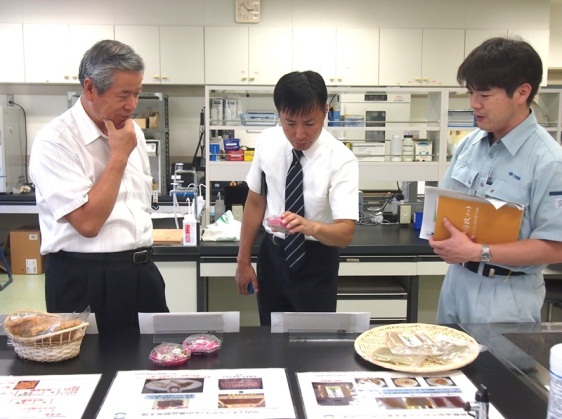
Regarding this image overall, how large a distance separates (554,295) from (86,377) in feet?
8.12

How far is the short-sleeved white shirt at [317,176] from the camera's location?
1.77 meters

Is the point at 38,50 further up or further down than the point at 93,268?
further up

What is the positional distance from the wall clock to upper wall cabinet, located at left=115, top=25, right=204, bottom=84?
41cm

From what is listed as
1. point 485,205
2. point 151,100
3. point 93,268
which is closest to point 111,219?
point 93,268

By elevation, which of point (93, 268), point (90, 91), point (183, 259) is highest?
point (90, 91)

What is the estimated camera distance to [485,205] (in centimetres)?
141

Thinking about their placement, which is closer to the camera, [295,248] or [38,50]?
[295,248]

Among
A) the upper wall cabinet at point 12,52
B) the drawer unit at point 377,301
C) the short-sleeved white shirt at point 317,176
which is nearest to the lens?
the short-sleeved white shirt at point 317,176

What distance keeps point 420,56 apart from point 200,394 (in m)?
4.87

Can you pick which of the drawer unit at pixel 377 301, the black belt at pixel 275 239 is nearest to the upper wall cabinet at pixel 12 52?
the drawer unit at pixel 377 301

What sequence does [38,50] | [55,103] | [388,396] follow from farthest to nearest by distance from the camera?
[55,103], [38,50], [388,396]

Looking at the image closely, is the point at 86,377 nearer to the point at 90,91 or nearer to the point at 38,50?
the point at 90,91

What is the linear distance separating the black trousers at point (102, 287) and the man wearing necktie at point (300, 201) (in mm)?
440

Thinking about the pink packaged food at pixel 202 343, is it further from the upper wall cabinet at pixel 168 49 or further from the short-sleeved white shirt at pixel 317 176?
the upper wall cabinet at pixel 168 49
